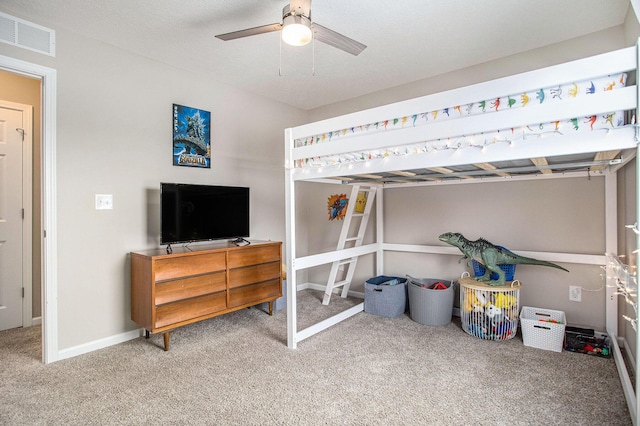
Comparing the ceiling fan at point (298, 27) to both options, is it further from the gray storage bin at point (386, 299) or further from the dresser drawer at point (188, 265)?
the gray storage bin at point (386, 299)

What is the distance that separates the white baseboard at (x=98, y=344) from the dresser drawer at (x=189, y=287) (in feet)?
2.02

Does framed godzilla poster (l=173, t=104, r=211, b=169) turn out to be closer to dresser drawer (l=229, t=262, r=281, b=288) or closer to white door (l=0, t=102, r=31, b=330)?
dresser drawer (l=229, t=262, r=281, b=288)

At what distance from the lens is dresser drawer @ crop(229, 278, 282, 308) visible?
304 cm

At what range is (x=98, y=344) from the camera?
2.68m

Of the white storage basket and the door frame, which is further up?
the door frame

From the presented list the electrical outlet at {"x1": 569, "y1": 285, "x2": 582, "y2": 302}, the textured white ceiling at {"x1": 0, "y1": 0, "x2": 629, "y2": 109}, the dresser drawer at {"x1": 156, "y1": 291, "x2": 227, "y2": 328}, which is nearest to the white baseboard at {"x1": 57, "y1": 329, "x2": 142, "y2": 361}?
the dresser drawer at {"x1": 156, "y1": 291, "x2": 227, "y2": 328}

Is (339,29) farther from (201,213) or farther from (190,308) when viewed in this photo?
(190,308)

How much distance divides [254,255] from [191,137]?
129 centimetres

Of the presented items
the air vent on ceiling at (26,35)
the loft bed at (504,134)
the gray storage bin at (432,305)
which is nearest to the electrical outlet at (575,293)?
the loft bed at (504,134)

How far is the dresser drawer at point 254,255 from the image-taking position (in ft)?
9.95

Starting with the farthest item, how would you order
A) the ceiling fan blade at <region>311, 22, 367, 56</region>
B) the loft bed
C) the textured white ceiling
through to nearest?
the textured white ceiling < the ceiling fan blade at <region>311, 22, 367, 56</region> < the loft bed

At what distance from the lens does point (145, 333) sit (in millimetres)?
2924

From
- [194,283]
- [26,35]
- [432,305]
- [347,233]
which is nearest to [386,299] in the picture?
[432,305]

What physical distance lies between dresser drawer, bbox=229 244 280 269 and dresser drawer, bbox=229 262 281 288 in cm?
5
